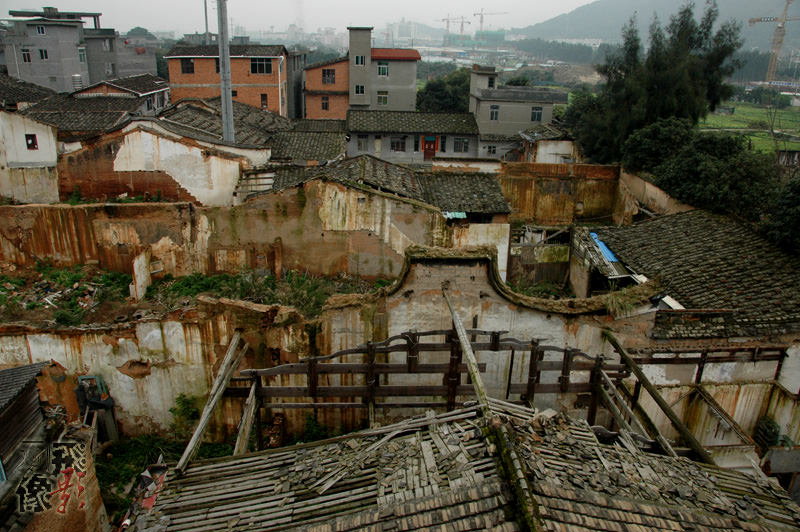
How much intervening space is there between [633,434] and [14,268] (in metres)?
15.9

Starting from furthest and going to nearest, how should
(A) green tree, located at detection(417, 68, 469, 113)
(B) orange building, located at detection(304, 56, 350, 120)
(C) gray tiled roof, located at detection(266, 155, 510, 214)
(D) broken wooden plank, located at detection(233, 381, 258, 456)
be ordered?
(A) green tree, located at detection(417, 68, 469, 113) < (B) orange building, located at detection(304, 56, 350, 120) < (C) gray tiled roof, located at detection(266, 155, 510, 214) < (D) broken wooden plank, located at detection(233, 381, 258, 456)

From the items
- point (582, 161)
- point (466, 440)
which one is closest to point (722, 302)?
point (466, 440)

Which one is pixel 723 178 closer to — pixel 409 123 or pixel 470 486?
pixel 470 486

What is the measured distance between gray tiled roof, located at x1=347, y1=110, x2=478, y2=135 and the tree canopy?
31.3ft

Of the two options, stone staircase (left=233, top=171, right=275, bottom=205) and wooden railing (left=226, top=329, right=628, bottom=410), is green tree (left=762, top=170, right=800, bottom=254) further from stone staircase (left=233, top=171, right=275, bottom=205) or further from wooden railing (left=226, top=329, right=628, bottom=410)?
stone staircase (left=233, top=171, right=275, bottom=205)

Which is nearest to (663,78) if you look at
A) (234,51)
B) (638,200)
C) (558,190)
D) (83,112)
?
(638,200)

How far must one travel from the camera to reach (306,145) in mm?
26078

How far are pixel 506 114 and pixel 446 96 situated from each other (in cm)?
1594

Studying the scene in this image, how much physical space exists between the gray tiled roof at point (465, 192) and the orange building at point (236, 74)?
20.4m

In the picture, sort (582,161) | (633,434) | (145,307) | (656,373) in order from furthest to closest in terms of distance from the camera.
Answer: (582,161) → (145,307) → (656,373) → (633,434)

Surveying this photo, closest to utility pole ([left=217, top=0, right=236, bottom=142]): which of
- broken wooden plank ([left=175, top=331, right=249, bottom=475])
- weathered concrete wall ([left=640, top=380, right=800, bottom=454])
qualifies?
broken wooden plank ([left=175, top=331, right=249, bottom=475])

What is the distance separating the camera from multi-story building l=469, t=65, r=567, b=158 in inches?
1410

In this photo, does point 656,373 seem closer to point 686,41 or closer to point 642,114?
point 642,114

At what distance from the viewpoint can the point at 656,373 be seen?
36.4 ft
